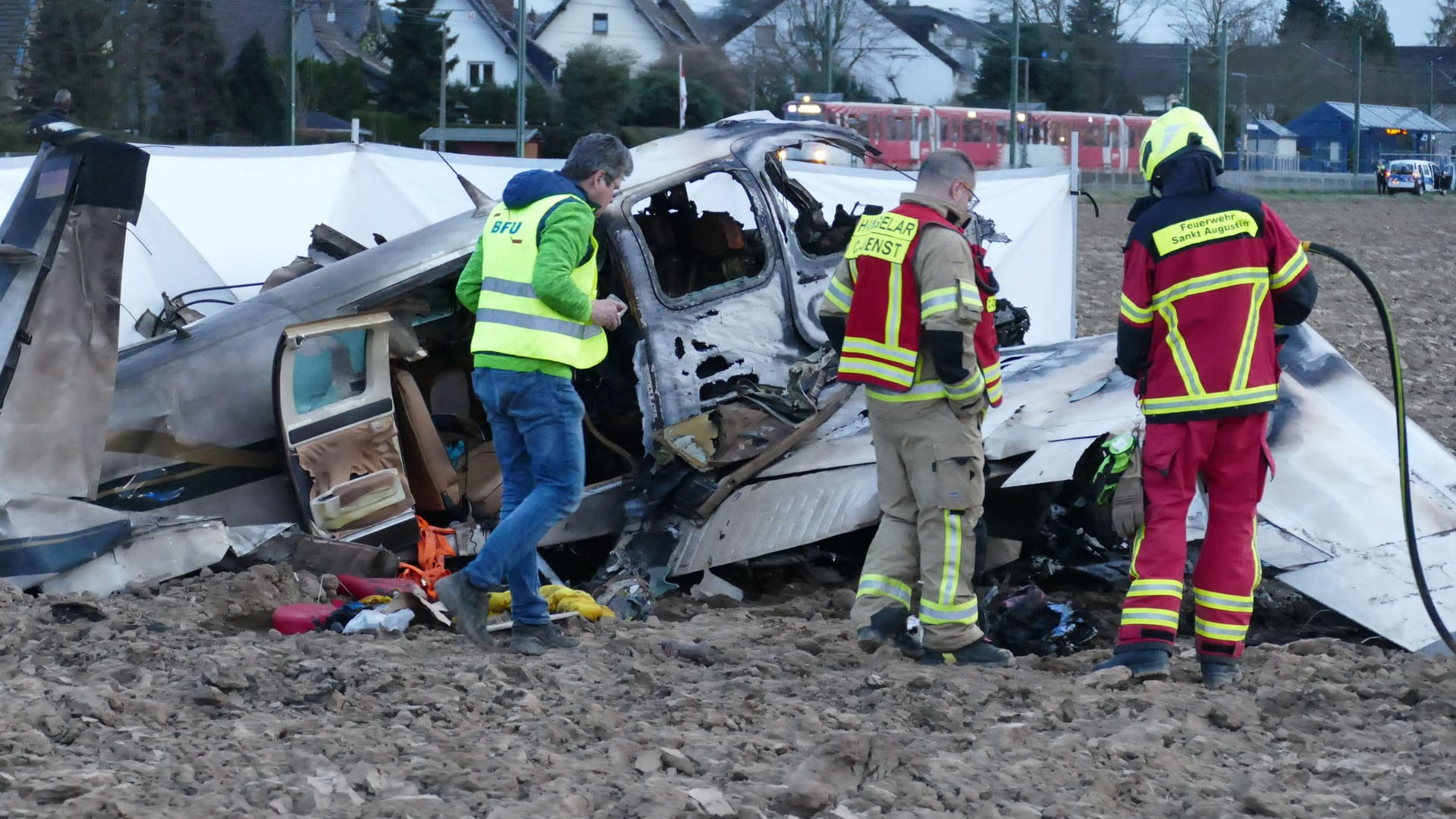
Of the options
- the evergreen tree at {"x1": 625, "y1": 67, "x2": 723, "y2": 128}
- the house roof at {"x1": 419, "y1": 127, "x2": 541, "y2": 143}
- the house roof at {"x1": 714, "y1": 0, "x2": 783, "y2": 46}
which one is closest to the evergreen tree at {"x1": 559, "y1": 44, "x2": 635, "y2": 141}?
the evergreen tree at {"x1": 625, "y1": 67, "x2": 723, "y2": 128}

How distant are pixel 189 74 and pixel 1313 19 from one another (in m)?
57.0

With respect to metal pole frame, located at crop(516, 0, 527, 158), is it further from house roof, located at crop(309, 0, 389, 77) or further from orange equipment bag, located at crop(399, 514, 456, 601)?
orange equipment bag, located at crop(399, 514, 456, 601)

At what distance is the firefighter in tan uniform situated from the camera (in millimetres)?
4695

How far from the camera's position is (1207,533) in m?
4.60

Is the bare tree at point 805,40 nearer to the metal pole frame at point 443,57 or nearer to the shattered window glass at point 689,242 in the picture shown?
the metal pole frame at point 443,57

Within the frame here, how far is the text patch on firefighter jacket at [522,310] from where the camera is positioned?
4.80m

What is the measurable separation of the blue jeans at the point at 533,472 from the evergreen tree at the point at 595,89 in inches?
797

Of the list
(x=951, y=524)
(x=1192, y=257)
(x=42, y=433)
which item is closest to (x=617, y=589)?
(x=951, y=524)

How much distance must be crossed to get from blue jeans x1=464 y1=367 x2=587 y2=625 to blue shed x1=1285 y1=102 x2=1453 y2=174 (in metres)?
54.0

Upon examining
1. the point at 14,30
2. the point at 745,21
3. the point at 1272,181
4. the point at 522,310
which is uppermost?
the point at 745,21

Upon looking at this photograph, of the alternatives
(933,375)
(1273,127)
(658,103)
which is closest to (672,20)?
(658,103)

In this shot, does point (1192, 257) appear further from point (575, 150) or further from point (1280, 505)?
point (575, 150)

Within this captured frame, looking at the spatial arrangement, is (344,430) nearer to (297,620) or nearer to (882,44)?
(297,620)

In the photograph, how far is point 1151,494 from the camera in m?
4.54
